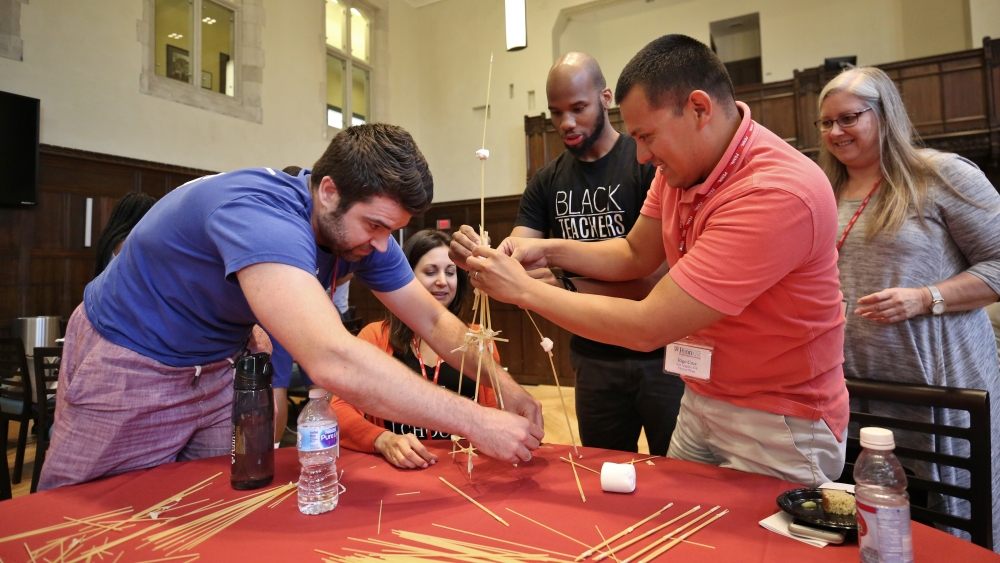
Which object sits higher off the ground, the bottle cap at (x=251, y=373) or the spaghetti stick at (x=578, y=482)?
the bottle cap at (x=251, y=373)

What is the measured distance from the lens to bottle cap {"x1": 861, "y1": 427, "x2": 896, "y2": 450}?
2.75 feet

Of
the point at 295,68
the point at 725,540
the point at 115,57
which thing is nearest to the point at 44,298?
the point at 115,57

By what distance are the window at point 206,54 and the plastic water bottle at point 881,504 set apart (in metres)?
7.27

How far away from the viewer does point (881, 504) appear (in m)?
0.82

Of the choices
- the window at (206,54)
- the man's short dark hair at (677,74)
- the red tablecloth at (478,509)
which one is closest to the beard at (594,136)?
the man's short dark hair at (677,74)

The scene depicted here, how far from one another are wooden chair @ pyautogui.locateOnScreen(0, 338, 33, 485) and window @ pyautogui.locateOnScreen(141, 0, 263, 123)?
3.62 metres

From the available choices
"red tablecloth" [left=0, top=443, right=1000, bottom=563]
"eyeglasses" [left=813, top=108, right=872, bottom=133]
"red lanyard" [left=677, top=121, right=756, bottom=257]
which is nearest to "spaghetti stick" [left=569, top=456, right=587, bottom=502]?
"red tablecloth" [left=0, top=443, right=1000, bottom=563]

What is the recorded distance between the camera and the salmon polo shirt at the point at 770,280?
3.69ft

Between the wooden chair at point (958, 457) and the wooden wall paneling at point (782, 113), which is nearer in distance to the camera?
the wooden chair at point (958, 457)

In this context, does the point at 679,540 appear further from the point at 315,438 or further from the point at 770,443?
the point at 315,438

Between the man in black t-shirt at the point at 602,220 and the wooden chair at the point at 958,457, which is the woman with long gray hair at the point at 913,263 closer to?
the wooden chair at the point at 958,457

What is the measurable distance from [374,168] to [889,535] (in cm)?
122

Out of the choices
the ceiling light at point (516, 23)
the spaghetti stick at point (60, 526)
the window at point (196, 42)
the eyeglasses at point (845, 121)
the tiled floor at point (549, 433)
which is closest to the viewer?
the spaghetti stick at point (60, 526)

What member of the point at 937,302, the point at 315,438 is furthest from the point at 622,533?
the point at 937,302
